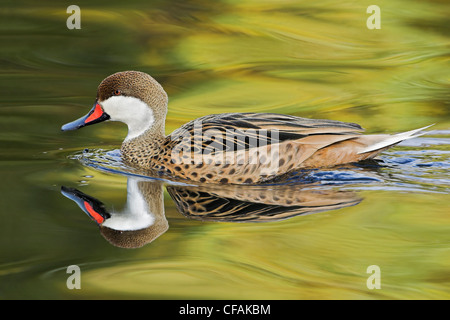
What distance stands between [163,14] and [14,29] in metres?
2.38

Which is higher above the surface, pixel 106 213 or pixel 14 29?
pixel 14 29

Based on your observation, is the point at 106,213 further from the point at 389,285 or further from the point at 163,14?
the point at 163,14

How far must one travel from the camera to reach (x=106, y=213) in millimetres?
6738

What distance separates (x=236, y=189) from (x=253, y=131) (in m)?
0.67

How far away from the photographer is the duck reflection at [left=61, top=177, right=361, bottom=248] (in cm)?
647

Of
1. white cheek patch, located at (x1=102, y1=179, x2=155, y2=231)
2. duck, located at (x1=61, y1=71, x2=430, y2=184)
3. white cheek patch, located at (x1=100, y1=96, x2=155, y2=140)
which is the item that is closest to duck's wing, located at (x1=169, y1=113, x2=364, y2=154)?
duck, located at (x1=61, y1=71, x2=430, y2=184)

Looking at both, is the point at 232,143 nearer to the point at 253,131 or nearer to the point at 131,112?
the point at 253,131

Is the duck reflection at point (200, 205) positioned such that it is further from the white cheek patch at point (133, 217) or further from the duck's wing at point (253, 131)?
the duck's wing at point (253, 131)

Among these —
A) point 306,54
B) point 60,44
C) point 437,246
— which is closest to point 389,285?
point 437,246

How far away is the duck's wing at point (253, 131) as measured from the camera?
7.71 meters

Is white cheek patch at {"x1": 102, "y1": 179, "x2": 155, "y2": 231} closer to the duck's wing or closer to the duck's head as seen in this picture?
the duck's wing

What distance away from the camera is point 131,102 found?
27.1 feet

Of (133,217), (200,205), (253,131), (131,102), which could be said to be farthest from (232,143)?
(133,217)

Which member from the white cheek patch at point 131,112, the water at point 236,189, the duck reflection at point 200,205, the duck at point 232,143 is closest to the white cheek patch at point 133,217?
the duck reflection at point 200,205
